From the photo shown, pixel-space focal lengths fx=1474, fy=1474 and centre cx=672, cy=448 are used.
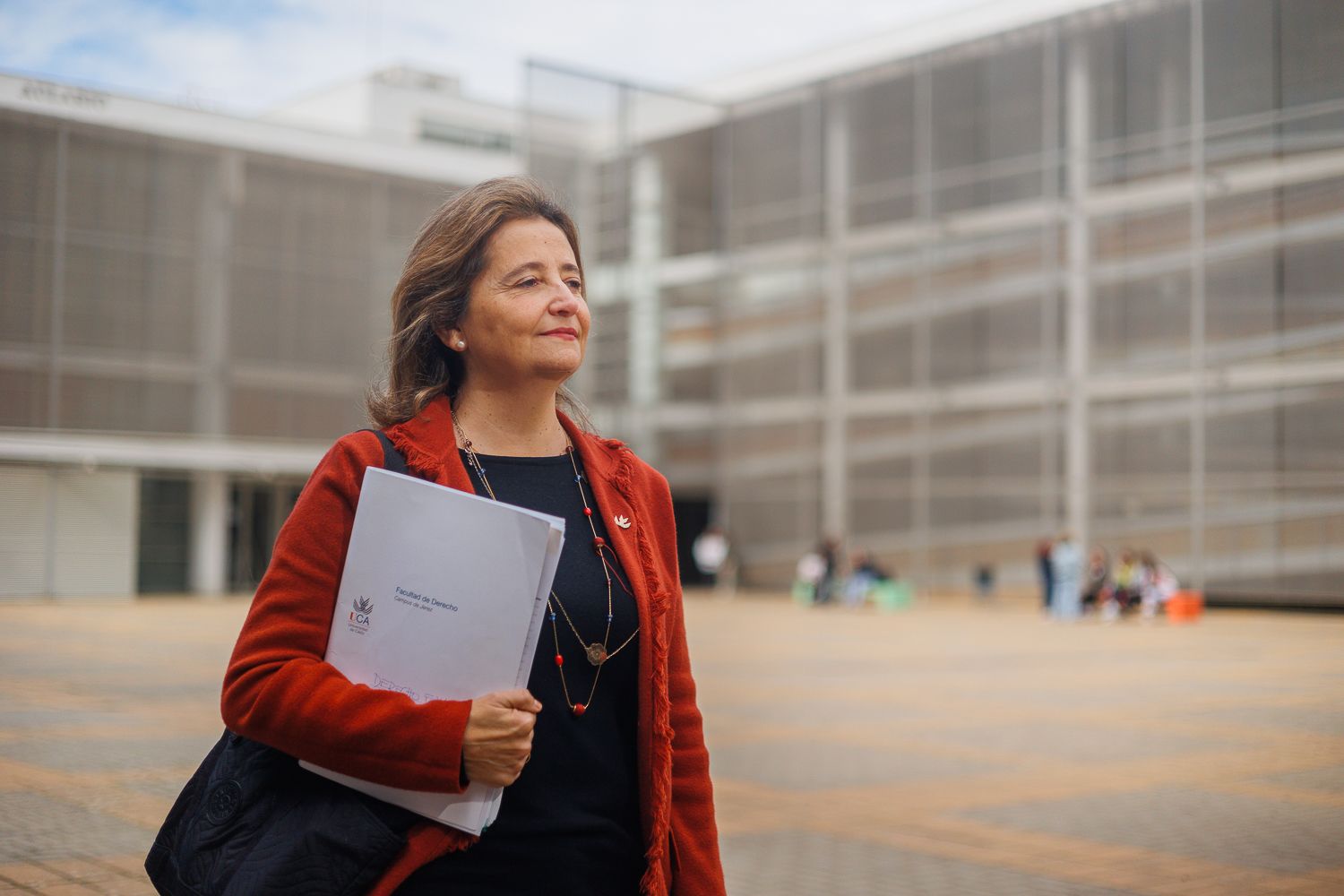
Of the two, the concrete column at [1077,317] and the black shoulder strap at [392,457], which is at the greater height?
the concrete column at [1077,317]

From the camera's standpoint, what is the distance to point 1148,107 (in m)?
28.0

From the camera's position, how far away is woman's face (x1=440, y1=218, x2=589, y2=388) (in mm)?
2500

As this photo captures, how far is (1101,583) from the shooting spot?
1109 inches

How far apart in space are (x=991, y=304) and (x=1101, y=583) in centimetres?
745

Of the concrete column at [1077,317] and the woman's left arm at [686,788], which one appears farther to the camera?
the concrete column at [1077,317]

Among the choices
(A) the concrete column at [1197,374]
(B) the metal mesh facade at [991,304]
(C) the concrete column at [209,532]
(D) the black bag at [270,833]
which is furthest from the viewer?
(A) the concrete column at [1197,374]

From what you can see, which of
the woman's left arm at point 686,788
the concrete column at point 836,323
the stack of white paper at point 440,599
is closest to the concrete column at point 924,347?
the concrete column at point 836,323

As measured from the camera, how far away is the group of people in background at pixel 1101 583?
2723 cm

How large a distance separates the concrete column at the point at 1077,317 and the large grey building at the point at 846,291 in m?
0.06

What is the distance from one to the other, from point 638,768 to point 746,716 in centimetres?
915

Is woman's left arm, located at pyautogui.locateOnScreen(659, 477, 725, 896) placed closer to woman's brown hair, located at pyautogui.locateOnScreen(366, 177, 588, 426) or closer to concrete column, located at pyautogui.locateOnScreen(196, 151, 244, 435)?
woman's brown hair, located at pyautogui.locateOnScreen(366, 177, 588, 426)

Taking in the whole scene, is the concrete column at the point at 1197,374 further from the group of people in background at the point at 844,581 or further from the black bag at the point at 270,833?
the black bag at the point at 270,833

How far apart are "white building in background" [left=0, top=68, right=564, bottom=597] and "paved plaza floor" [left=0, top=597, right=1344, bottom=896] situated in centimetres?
86

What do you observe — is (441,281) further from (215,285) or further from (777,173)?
(777,173)
